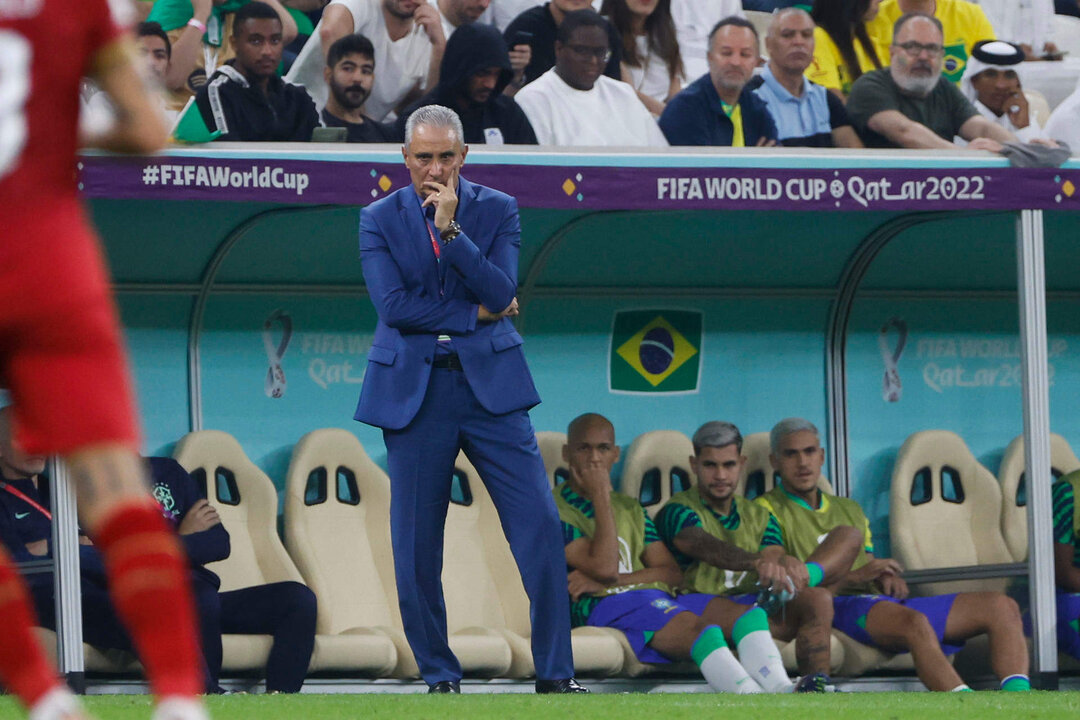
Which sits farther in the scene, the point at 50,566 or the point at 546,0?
the point at 546,0

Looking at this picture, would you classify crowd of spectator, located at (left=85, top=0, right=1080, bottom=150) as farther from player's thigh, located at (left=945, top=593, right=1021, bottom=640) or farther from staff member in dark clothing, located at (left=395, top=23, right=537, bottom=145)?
player's thigh, located at (left=945, top=593, right=1021, bottom=640)

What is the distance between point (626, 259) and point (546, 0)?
1617mm

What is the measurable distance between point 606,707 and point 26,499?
3043mm

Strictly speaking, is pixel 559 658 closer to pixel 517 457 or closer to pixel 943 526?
pixel 517 457

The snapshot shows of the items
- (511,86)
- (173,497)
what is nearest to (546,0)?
(511,86)

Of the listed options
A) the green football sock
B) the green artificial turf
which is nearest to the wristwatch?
the green artificial turf

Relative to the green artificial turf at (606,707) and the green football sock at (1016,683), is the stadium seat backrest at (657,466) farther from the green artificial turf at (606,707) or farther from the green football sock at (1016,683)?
the green artificial turf at (606,707)

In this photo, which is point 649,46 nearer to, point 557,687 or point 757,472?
point 757,472

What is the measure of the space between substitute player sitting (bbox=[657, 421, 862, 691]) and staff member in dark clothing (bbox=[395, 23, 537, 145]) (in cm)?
166

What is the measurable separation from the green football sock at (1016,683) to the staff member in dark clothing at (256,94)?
12.3 ft

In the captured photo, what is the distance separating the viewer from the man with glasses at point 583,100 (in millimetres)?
8133

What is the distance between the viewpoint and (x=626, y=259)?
8469 millimetres

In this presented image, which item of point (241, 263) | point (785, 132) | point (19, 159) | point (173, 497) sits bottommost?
point (173, 497)

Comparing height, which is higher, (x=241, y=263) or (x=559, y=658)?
(x=241, y=263)
